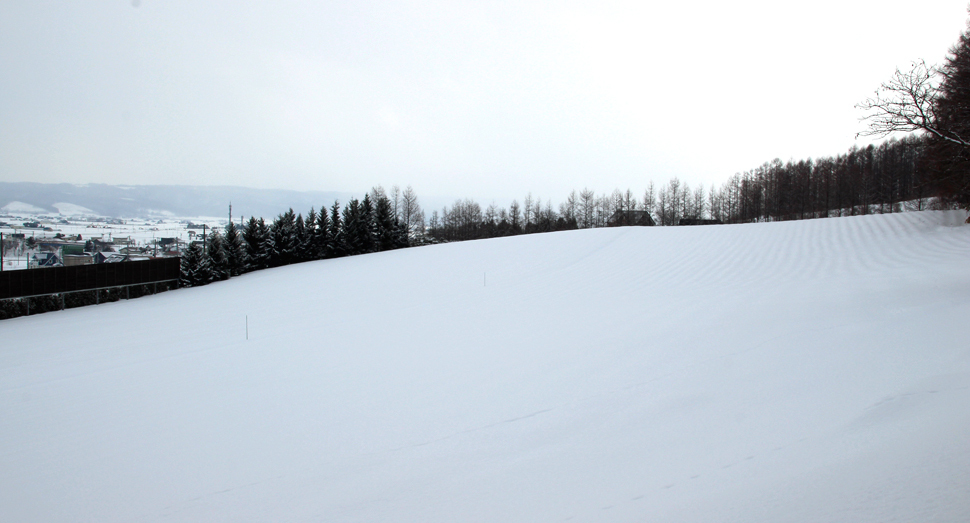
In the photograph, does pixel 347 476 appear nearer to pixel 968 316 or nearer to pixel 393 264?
pixel 968 316

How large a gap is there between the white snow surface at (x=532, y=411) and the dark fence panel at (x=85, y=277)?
7124 millimetres

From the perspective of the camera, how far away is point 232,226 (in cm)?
2772

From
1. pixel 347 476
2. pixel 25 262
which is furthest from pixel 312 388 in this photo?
pixel 25 262

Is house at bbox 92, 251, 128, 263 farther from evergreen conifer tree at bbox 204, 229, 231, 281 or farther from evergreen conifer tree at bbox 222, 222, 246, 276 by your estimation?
evergreen conifer tree at bbox 222, 222, 246, 276

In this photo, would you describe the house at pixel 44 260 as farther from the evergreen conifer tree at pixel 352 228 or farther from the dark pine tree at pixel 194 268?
the evergreen conifer tree at pixel 352 228

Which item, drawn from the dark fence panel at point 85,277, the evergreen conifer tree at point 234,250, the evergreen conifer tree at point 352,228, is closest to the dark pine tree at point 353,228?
the evergreen conifer tree at point 352,228

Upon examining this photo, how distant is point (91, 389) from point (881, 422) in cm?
1065

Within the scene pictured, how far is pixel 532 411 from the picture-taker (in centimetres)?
518

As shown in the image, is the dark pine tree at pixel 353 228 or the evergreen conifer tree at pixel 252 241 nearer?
the evergreen conifer tree at pixel 252 241

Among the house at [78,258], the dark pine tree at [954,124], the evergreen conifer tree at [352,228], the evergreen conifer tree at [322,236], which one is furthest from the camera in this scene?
the evergreen conifer tree at [352,228]

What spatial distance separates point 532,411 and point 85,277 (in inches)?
916

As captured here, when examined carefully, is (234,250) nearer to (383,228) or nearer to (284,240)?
(284,240)

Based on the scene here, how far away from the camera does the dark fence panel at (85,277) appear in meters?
17.3

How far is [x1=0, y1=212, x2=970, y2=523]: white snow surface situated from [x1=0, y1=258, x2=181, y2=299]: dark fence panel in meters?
7.12
